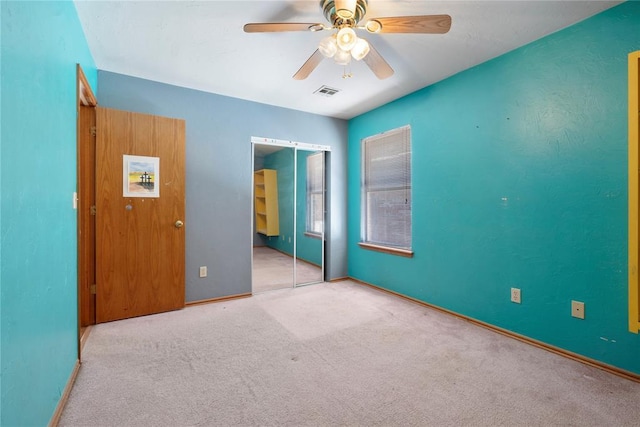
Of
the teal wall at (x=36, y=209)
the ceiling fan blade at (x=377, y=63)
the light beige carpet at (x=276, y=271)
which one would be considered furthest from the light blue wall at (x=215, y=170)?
the ceiling fan blade at (x=377, y=63)

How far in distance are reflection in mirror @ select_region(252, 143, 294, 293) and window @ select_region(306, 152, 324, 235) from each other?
0.32 m

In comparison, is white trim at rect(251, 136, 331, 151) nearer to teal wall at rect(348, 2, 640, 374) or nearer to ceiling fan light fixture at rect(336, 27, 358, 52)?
teal wall at rect(348, 2, 640, 374)

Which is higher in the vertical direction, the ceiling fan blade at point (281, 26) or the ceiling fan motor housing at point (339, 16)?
the ceiling fan motor housing at point (339, 16)

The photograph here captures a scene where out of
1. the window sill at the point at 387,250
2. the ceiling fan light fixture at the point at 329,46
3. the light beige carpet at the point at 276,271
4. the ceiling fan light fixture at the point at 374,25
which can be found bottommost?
the light beige carpet at the point at 276,271

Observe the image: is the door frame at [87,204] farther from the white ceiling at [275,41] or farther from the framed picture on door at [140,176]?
the white ceiling at [275,41]

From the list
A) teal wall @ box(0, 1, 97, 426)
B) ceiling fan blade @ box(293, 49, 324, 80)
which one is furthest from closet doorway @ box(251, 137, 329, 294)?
teal wall @ box(0, 1, 97, 426)

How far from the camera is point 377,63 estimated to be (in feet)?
6.73

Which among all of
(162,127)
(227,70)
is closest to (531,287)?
(227,70)

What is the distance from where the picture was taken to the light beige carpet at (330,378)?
154cm

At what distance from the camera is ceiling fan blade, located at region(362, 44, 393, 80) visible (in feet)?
6.38

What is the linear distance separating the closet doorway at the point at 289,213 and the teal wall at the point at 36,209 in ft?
8.33

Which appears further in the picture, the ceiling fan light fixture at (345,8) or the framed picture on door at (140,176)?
the framed picture on door at (140,176)

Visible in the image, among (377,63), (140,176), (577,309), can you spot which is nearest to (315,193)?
(140,176)

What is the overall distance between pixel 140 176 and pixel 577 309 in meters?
3.85
